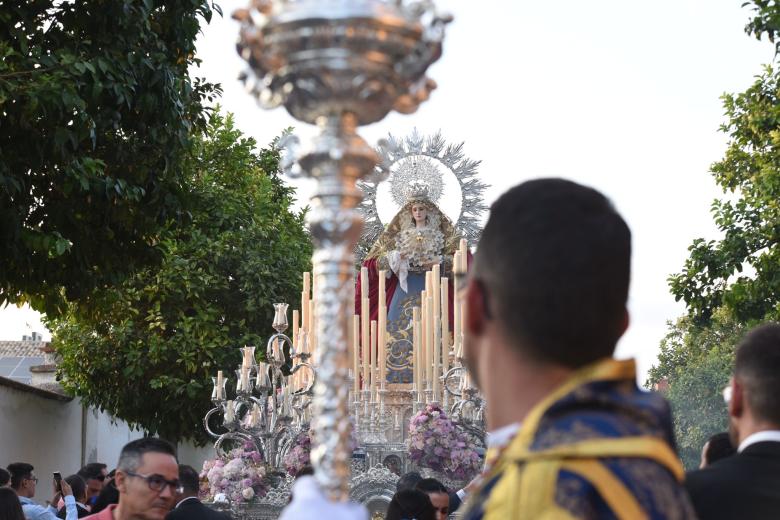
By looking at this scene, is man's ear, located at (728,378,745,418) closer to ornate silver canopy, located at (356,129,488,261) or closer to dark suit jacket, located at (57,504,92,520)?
dark suit jacket, located at (57,504,92,520)

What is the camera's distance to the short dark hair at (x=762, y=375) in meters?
3.61

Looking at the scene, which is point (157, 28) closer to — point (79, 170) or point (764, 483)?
point (79, 170)

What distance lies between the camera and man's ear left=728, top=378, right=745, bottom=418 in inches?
145

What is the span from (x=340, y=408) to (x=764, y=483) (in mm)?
1684

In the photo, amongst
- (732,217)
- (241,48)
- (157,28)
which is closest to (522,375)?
(241,48)

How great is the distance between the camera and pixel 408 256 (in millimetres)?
18234

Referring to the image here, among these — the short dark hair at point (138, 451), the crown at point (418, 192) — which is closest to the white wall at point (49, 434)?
the crown at point (418, 192)

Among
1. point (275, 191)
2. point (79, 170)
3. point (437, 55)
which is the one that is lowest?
point (437, 55)

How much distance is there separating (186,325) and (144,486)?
72.3ft

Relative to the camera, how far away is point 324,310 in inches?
88.9

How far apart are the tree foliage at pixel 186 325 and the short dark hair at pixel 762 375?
23.5 meters

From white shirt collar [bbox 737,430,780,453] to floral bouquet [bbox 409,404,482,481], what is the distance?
8369 mm

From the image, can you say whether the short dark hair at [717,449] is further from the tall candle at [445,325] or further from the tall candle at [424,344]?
the tall candle at [424,344]

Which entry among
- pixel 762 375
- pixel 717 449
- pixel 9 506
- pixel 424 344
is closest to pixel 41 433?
pixel 424 344
